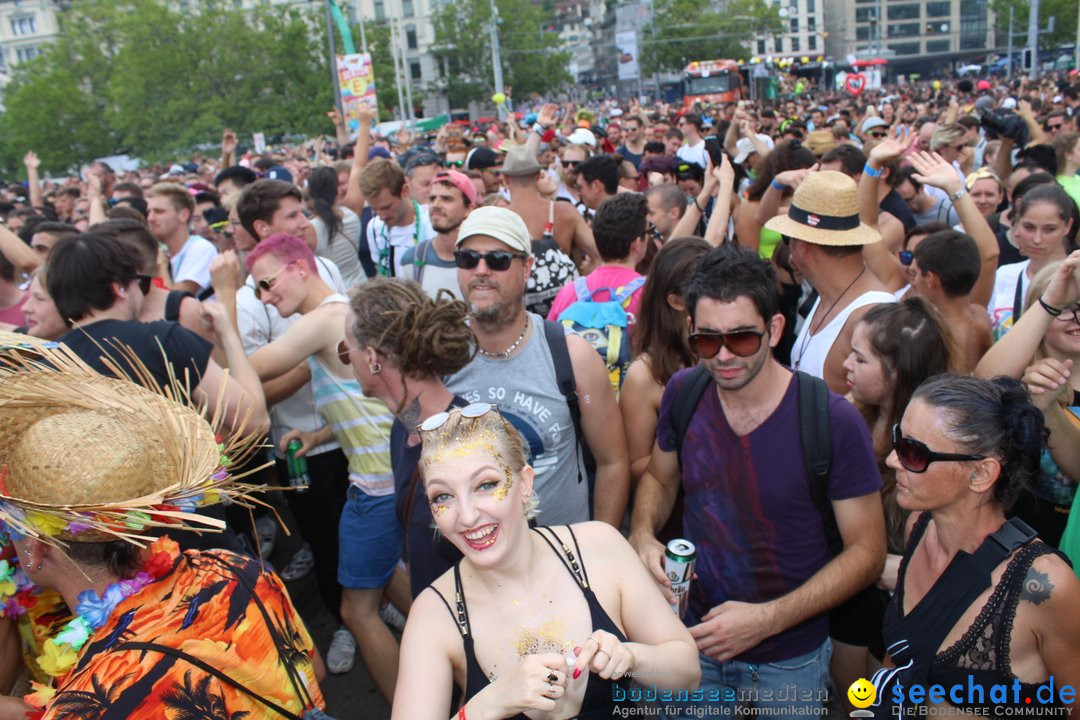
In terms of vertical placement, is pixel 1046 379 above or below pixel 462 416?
below

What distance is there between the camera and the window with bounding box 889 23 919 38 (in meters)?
118

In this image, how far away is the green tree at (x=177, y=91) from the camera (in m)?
40.3

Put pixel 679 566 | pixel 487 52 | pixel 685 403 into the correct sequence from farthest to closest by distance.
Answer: pixel 487 52 < pixel 685 403 < pixel 679 566

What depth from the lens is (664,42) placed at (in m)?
82.9

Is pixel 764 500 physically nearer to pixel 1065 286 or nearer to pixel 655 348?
pixel 655 348

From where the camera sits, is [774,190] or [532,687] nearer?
[532,687]

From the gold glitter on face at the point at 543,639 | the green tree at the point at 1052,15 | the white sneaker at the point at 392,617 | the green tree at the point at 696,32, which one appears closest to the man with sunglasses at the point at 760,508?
the gold glitter on face at the point at 543,639

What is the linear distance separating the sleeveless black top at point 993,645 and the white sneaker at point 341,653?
10.2ft

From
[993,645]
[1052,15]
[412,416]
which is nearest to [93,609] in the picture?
[412,416]

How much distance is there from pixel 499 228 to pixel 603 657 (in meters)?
1.94

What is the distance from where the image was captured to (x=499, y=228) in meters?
3.23

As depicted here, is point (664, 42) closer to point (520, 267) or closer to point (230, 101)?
point (230, 101)

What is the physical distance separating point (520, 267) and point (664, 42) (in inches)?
3449

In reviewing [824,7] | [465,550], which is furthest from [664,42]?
[465,550]
